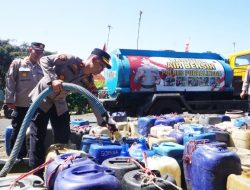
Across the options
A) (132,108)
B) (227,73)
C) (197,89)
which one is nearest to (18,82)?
(132,108)

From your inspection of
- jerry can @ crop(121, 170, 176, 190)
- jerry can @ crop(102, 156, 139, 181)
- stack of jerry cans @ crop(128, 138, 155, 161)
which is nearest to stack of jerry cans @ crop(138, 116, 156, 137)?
stack of jerry cans @ crop(128, 138, 155, 161)

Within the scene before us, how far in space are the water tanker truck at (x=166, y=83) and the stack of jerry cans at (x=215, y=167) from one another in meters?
6.12

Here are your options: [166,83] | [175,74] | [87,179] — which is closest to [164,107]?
[166,83]

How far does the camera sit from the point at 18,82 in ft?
17.6

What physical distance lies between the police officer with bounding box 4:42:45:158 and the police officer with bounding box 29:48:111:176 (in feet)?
4.11

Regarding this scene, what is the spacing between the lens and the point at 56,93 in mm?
3852

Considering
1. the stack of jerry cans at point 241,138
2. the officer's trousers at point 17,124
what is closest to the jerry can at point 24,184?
the officer's trousers at point 17,124

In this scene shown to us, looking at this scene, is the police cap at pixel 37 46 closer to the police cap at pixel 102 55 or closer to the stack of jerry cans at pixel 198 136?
the police cap at pixel 102 55

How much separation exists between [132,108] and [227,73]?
319 cm

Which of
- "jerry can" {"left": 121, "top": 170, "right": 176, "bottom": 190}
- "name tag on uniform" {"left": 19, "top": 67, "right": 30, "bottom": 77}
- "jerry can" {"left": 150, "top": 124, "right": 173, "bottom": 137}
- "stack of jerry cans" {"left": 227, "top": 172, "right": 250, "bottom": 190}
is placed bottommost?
"stack of jerry cans" {"left": 227, "top": 172, "right": 250, "bottom": 190}

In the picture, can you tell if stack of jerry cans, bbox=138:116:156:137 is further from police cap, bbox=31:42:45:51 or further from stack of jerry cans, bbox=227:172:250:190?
stack of jerry cans, bbox=227:172:250:190

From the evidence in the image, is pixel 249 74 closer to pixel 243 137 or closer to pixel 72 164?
pixel 243 137

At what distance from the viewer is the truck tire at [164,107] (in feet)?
31.8

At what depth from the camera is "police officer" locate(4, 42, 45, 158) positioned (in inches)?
206
